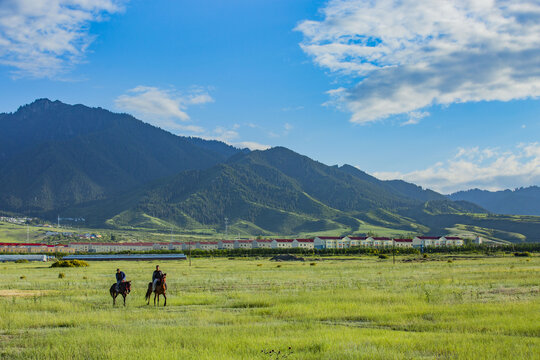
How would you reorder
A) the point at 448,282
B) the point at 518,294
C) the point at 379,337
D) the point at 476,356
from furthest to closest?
the point at 448,282 < the point at 518,294 < the point at 379,337 < the point at 476,356

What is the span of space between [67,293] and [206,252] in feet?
355

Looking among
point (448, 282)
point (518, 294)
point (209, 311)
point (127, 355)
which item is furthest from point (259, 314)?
point (448, 282)

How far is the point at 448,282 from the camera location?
3834cm

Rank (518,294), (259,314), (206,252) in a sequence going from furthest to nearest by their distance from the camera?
(206,252) < (518,294) < (259,314)

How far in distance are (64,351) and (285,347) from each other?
276 inches

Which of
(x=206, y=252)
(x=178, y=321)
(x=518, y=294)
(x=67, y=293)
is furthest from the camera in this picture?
(x=206, y=252)

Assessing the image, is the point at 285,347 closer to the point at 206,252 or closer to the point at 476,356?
the point at 476,356

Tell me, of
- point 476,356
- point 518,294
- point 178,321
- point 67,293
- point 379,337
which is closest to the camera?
point 476,356

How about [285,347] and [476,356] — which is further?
[285,347]

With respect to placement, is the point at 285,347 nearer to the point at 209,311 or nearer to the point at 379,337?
the point at 379,337

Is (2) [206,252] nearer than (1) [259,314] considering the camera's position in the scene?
No

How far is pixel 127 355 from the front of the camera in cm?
1484

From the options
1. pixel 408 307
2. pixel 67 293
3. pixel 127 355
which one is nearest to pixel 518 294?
pixel 408 307

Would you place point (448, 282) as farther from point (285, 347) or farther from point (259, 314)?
point (285, 347)
